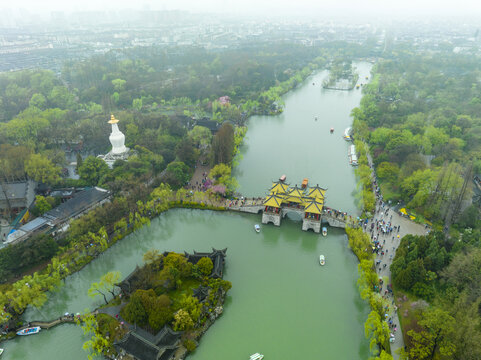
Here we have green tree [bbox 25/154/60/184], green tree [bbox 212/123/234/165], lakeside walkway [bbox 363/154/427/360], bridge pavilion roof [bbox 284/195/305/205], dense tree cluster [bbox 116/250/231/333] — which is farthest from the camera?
green tree [bbox 212/123/234/165]

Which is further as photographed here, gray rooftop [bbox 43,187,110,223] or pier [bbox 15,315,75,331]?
gray rooftop [bbox 43,187,110,223]

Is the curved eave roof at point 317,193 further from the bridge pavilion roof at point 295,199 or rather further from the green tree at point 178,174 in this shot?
the green tree at point 178,174

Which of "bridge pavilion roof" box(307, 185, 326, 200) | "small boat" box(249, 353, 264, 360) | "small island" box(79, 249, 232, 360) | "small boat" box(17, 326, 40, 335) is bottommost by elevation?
"small boat" box(17, 326, 40, 335)

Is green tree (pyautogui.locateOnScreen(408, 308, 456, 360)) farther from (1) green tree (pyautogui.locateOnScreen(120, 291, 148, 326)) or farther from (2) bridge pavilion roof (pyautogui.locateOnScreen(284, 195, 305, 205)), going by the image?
(1) green tree (pyautogui.locateOnScreen(120, 291, 148, 326))

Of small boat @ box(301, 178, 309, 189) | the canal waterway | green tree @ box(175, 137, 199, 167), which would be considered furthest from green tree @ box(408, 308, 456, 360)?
green tree @ box(175, 137, 199, 167)

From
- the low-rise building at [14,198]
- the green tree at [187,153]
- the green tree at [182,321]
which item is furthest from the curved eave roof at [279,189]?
the low-rise building at [14,198]

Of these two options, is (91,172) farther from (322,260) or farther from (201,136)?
(322,260)

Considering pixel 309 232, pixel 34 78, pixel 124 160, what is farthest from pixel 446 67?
pixel 34 78
